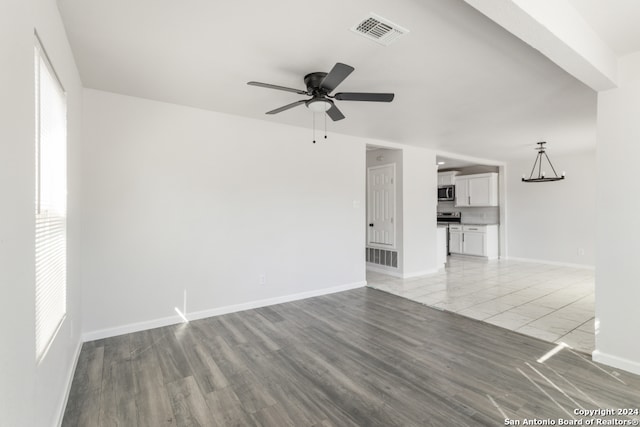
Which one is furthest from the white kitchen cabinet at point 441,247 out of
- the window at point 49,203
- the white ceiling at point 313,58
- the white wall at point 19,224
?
the white wall at point 19,224

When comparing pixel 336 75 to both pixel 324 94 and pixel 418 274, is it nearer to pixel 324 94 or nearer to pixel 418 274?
pixel 324 94

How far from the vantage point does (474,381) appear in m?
2.38

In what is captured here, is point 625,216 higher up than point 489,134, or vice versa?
point 489,134

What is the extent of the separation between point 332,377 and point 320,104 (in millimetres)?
2261

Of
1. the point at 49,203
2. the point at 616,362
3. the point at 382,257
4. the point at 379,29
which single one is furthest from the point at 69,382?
the point at 382,257

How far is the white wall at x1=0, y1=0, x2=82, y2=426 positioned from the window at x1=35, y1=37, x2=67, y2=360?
163mm

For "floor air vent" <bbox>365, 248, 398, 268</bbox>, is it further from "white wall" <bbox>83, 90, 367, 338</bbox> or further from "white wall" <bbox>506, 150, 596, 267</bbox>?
"white wall" <bbox>506, 150, 596, 267</bbox>

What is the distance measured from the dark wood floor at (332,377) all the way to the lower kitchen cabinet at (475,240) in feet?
16.4

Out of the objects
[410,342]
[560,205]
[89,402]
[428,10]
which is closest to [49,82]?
[89,402]

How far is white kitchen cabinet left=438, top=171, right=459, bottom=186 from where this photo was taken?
883 centimetres

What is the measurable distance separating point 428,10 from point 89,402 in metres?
3.37

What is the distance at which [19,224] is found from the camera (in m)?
1.26

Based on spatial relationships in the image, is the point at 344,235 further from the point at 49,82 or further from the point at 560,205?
the point at 560,205

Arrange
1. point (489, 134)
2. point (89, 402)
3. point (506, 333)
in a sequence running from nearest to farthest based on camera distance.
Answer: point (89, 402)
point (506, 333)
point (489, 134)
